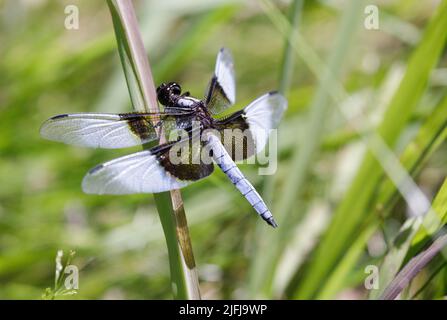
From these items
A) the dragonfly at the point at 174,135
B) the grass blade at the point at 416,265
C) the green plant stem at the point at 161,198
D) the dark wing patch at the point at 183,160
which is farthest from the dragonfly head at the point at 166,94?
the grass blade at the point at 416,265

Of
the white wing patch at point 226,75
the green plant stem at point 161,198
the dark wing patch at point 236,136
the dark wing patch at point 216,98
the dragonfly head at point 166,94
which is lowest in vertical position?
the green plant stem at point 161,198

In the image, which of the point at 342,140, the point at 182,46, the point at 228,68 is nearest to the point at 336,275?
the point at 228,68

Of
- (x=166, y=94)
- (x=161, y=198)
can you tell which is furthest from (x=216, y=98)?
(x=161, y=198)

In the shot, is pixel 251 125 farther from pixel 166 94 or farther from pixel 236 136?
pixel 166 94

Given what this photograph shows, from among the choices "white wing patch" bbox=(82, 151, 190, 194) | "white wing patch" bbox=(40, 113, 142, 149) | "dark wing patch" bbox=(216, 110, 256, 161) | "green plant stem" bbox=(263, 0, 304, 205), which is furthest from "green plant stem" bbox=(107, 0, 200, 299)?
"green plant stem" bbox=(263, 0, 304, 205)

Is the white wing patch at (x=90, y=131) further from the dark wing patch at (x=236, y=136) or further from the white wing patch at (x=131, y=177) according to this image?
the dark wing patch at (x=236, y=136)

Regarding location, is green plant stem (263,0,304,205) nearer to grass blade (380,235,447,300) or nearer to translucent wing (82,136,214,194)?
translucent wing (82,136,214,194)
